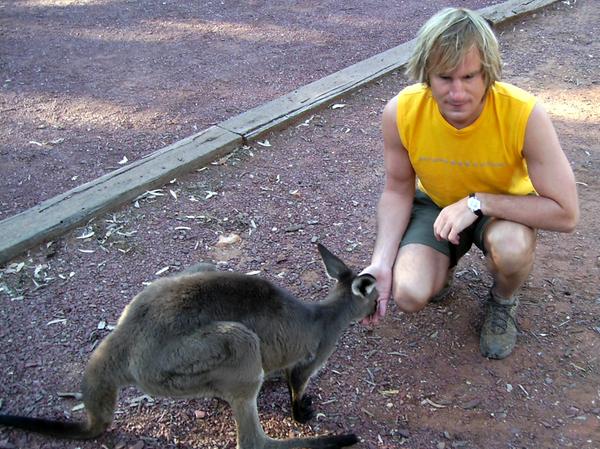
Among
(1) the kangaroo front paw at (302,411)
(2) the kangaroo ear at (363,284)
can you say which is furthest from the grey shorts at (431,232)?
(1) the kangaroo front paw at (302,411)

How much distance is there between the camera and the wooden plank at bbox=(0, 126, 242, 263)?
3.53m

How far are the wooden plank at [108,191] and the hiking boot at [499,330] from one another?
7.11ft

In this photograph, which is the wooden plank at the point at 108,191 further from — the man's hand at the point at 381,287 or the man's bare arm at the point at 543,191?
the man's bare arm at the point at 543,191

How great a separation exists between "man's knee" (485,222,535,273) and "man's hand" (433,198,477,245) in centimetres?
15

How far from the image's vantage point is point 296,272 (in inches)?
135

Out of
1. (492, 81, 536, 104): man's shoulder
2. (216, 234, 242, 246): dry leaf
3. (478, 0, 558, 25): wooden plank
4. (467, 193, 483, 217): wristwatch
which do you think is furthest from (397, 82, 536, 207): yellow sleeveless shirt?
→ (478, 0, 558, 25): wooden plank

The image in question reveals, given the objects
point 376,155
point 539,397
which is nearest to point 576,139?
point 376,155

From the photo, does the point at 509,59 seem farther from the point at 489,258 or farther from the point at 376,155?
the point at 489,258

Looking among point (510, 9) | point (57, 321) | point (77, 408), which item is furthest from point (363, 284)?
point (510, 9)

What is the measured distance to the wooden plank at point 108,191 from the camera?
353cm

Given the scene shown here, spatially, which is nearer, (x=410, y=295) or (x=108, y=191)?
(x=410, y=295)

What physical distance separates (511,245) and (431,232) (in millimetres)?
385

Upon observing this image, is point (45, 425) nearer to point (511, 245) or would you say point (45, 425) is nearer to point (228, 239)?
point (228, 239)

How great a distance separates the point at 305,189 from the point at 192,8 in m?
3.74
